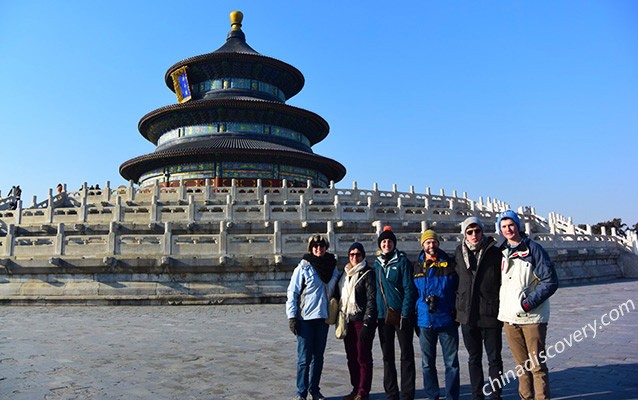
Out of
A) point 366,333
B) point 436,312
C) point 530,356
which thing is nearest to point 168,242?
point 366,333

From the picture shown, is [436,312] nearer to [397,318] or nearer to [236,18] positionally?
[397,318]

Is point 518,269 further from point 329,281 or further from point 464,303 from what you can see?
point 329,281

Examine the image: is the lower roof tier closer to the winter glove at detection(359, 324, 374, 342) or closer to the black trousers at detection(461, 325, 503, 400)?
the winter glove at detection(359, 324, 374, 342)

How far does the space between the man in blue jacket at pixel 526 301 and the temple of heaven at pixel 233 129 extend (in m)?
27.7

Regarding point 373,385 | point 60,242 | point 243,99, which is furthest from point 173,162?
point 373,385

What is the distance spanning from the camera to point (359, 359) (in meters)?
5.47

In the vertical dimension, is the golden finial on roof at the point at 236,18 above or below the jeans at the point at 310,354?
above

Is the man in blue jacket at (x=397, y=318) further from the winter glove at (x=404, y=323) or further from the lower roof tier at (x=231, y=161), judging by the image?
the lower roof tier at (x=231, y=161)

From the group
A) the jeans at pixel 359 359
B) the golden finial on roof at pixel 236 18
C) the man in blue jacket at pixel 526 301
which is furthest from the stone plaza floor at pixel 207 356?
the golden finial on roof at pixel 236 18

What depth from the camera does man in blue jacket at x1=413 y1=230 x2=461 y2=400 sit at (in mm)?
5102

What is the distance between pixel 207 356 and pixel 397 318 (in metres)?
3.81

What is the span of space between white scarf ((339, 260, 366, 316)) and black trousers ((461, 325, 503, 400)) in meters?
1.26

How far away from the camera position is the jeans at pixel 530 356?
4.68 m

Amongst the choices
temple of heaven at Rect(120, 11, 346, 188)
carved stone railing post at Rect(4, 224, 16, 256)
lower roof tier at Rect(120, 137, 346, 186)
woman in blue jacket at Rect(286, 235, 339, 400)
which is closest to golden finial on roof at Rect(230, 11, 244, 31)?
temple of heaven at Rect(120, 11, 346, 188)
